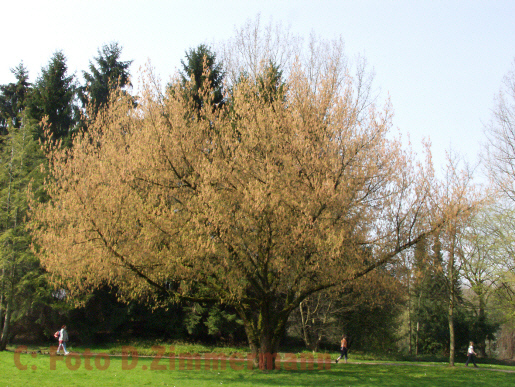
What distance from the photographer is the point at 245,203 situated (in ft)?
35.2

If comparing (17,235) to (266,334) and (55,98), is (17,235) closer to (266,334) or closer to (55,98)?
(55,98)

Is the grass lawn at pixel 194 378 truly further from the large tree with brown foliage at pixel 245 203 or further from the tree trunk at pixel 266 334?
the large tree with brown foliage at pixel 245 203

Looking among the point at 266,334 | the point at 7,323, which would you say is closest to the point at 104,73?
the point at 7,323

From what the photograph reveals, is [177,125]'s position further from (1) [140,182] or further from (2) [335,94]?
(2) [335,94]

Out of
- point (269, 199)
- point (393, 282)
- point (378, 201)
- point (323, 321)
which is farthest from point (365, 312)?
point (269, 199)

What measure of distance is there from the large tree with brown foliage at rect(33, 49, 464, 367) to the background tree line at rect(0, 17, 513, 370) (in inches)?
37.3

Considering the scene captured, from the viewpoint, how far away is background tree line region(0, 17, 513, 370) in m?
14.4

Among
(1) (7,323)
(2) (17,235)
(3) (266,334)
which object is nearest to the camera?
(3) (266,334)

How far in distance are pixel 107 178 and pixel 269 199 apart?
4665 mm

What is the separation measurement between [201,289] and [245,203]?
5.06 meters

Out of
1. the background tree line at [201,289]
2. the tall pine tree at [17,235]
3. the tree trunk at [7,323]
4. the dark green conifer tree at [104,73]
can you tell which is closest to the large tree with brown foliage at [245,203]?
the background tree line at [201,289]

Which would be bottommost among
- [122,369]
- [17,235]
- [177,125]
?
[122,369]

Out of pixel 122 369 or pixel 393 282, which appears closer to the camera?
pixel 393 282

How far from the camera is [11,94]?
3716 centimetres
